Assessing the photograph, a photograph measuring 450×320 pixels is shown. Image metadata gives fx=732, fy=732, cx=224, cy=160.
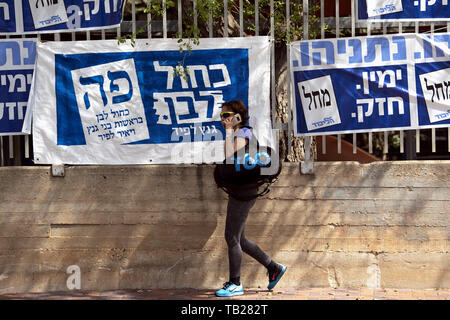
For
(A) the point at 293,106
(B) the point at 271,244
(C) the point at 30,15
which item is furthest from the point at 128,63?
(B) the point at 271,244

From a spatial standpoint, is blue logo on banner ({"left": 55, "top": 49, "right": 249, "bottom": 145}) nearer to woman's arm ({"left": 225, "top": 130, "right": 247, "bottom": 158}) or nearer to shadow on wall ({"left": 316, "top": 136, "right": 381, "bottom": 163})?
woman's arm ({"left": 225, "top": 130, "right": 247, "bottom": 158})

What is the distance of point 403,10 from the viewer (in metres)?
8.03

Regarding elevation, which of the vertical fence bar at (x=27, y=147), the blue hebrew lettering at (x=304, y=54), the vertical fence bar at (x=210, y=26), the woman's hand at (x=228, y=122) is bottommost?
the vertical fence bar at (x=27, y=147)

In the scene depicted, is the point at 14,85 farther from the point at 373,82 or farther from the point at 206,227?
the point at 373,82

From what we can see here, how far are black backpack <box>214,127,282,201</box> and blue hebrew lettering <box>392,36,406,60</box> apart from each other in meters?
1.88

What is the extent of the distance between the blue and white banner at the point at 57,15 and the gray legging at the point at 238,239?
2496 millimetres

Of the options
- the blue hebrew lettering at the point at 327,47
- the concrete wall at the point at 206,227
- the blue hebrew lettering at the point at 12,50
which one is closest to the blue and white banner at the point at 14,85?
the blue hebrew lettering at the point at 12,50

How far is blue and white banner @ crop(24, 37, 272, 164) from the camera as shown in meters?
7.98

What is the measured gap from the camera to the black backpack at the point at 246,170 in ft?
23.5

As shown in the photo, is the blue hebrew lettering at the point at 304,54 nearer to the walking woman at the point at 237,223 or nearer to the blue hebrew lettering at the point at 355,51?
the blue hebrew lettering at the point at 355,51

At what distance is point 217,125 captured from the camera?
7984 mm

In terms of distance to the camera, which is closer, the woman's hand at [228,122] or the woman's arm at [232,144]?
the woman's arm at [232,144]

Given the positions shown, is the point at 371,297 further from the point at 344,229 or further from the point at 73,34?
the point at 73,34
